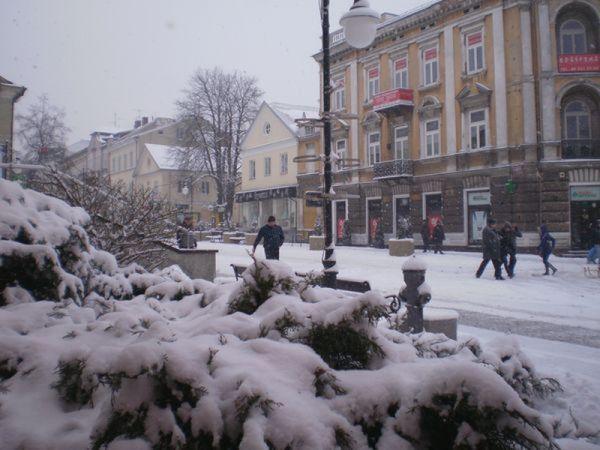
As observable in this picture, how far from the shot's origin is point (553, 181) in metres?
21.3

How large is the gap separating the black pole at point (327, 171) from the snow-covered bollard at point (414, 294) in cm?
130

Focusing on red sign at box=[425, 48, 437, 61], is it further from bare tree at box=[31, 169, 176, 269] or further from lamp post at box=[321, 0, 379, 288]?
bare tree at box=[31, 169, 176, 269]

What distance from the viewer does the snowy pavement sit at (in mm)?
7719

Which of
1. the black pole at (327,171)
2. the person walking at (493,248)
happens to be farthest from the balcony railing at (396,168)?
the black pole at (327,171)

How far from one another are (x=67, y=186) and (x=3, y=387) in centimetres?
553

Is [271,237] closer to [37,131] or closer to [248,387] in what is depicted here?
[248,387]

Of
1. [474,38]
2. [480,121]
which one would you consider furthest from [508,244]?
[474,38]

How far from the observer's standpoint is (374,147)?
29.6 meters

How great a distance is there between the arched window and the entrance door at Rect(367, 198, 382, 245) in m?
12.1

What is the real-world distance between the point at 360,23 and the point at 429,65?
2098cm

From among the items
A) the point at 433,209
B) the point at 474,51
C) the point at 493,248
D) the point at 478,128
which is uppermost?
the point at 474,51

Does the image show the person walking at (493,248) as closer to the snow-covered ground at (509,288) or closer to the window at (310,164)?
the snow-covered ground at (509,288)

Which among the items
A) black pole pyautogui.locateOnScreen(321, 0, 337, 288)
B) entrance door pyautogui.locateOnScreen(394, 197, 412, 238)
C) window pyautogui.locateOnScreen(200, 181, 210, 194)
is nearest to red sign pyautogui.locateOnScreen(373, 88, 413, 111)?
entrance door pyautogui.locateOnScreen(394, 197, 412, 238)

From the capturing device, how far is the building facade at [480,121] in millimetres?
21469
